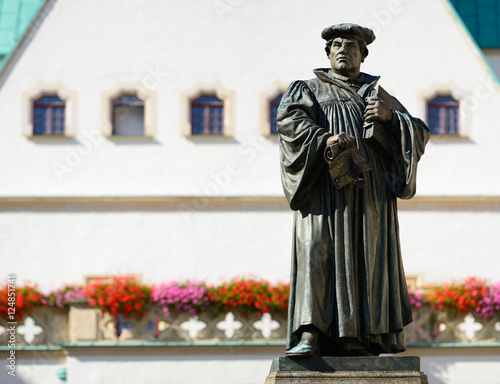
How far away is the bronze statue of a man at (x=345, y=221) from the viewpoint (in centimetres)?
759

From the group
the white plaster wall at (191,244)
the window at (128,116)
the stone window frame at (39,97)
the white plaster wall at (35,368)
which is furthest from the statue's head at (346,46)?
the stone window frame at (39,97)

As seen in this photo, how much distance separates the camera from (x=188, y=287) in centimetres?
2152

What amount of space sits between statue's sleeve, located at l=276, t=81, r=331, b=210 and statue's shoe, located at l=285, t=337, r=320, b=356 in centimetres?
75

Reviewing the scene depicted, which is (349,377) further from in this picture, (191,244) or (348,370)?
(191,244)

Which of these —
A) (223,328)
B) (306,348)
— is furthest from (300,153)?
(223,328)

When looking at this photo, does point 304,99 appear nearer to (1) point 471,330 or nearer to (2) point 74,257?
(1) point 471,330

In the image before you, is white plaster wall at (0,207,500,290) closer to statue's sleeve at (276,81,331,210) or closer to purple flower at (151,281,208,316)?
purple flower at (151,281,208,316)

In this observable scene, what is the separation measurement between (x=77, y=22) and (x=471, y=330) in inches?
370

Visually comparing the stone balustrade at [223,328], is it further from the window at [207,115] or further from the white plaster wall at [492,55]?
the white plaster wall at [492,55]

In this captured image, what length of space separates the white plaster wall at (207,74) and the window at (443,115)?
0.26 meters

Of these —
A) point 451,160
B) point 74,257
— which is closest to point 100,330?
point 74,257

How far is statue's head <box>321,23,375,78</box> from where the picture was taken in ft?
26.7

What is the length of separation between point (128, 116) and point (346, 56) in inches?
732

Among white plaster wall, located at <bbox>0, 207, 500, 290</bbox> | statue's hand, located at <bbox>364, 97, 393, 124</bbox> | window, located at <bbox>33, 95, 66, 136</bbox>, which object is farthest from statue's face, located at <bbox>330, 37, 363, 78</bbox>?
window, located at <bbox>33, 95, 66, 136</bbox>
